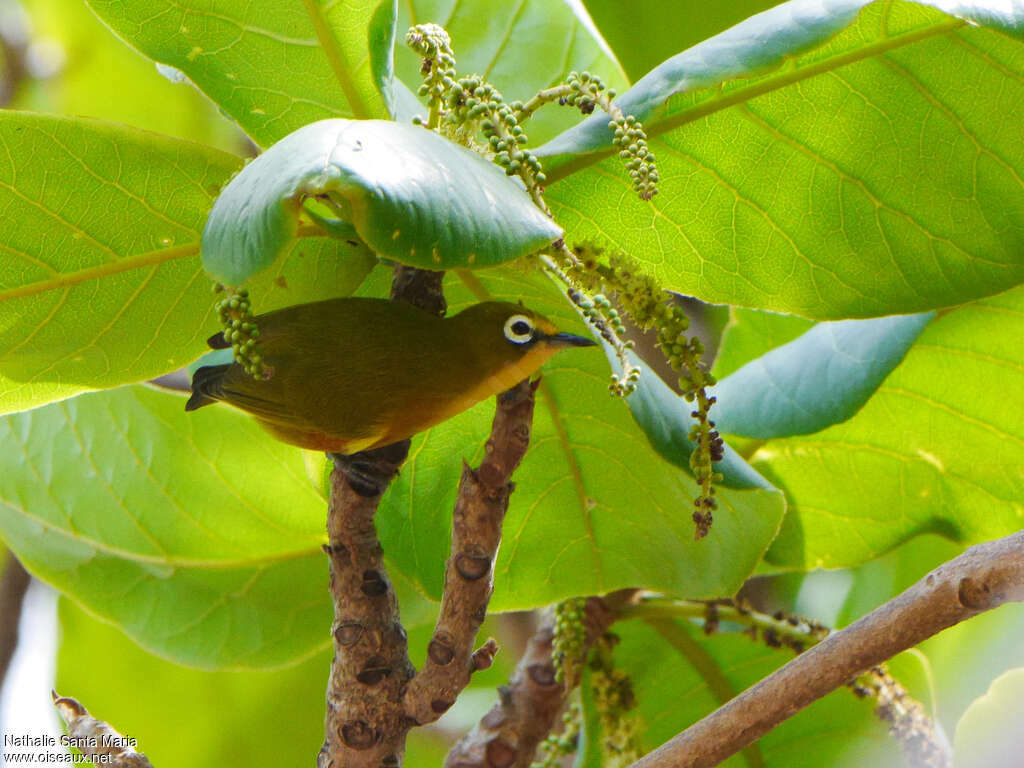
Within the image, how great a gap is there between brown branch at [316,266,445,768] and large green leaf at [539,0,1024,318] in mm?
224

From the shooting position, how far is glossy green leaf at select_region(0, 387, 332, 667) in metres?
1.53

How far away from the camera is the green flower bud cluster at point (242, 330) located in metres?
0.76

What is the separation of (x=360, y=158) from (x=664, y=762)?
0.50 metres

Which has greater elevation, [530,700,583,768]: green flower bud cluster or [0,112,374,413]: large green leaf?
[0,112,374,413]: large green leaf

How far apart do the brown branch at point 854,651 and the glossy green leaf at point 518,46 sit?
2.32ft

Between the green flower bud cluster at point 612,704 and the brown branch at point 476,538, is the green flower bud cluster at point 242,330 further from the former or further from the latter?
the green flower bud cluster at point 612,704

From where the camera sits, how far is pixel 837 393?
119 centimetres

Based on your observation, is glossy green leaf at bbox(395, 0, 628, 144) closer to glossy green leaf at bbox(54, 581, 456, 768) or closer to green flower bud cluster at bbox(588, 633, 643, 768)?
green flower bud cluster at bbox(588, 633, 643, 768)

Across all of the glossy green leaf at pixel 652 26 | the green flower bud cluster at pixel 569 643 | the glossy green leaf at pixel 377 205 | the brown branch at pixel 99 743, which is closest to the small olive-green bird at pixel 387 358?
the glossy green leaf at pixel 377 205

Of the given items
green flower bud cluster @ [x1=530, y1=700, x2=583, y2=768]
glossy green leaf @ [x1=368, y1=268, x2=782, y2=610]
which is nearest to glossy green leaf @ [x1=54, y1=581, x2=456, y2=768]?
green flower bud cluster @ [x1=530, y1=700, x2=583, y2=768]

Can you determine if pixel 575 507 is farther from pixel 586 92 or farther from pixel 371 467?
pixel 586 92

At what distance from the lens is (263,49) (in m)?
0.97

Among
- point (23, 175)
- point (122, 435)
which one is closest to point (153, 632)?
point (122, 435)

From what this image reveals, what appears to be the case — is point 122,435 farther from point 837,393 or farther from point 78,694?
point 837,393
